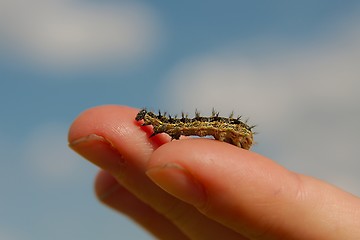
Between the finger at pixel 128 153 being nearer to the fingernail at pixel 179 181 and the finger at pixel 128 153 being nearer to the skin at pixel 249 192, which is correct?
the skin at pixel 249 192

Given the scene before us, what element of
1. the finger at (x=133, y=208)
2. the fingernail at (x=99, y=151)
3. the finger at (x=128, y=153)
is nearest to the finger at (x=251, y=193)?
the finger at (x=128, y=153)

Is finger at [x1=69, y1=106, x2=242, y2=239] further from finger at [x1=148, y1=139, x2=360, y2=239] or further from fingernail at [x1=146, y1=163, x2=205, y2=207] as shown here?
fingernail at [x1=146, y1=163, x2=205, y2=207]

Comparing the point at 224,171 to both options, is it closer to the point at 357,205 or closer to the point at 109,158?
the point at 357,205

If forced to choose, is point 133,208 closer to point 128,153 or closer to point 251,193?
point 128,153

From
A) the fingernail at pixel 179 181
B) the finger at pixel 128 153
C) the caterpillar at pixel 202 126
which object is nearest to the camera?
the fingernail at pixel 179 181

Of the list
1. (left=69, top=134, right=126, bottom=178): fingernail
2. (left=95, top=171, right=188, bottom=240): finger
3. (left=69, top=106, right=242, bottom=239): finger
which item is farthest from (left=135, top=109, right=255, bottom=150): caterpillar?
(left=95, top=171, right=188, bottom=240): finger

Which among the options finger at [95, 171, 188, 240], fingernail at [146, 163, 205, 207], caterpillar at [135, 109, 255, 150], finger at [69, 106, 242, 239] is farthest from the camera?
finger at [95, 171, 188, 240]

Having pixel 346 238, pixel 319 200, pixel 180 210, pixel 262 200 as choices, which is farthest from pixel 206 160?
pixel 180 210
